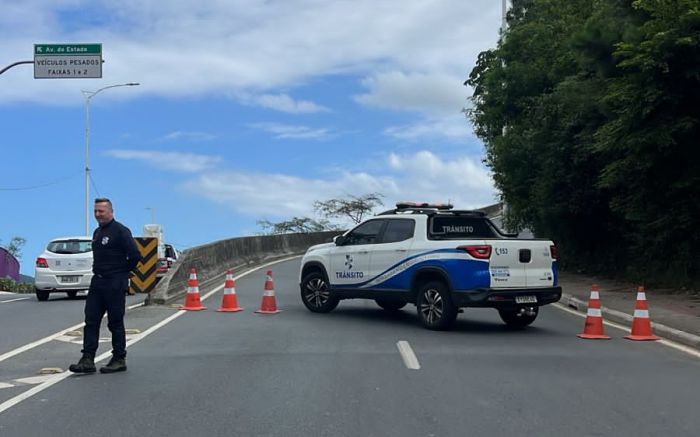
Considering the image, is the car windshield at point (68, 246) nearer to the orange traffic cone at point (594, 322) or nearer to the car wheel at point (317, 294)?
the car wheel at point (317, 294)

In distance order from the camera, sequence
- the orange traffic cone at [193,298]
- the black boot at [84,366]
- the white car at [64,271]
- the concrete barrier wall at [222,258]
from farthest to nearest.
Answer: the white car at [64,271] → the concrete barrier wall at [222,258] → the orange traffic cone at [193,298] → the black boot at [84,366]

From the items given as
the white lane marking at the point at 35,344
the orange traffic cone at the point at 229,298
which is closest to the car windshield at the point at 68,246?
the orange traffic cone at the point at 229,298

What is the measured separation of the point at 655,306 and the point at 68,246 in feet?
46.5

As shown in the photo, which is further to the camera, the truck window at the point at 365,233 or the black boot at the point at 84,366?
the truck window at the point at 365,233

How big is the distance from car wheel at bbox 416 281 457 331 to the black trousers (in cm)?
524

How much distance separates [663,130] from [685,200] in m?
2.26

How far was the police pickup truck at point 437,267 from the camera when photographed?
39.2 feet

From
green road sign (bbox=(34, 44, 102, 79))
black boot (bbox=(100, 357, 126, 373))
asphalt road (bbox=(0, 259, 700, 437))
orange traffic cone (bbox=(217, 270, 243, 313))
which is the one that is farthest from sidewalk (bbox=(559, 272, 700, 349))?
green road sign (bbox=(34, 44, 102, 79))

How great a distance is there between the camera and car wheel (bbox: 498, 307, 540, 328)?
13.3m

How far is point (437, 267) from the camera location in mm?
12297

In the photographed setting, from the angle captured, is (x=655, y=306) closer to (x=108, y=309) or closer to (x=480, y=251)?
(x=480, y=251)

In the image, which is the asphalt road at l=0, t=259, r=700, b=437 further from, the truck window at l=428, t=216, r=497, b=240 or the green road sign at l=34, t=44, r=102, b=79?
the green road sign at l=34, t=44, r=102, b=79

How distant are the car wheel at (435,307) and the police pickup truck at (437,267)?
2 centimetres

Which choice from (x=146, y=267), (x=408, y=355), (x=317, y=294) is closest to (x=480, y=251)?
(x=408, y=355)
